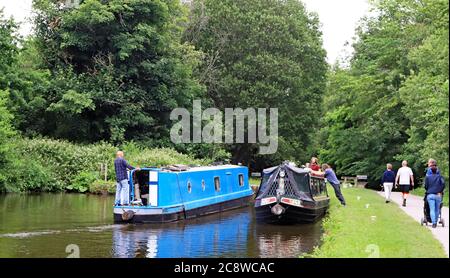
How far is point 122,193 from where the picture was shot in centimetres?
2003

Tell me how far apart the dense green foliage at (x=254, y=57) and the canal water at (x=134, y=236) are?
21809 millimetres

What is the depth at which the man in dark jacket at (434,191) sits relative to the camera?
14.9 metres

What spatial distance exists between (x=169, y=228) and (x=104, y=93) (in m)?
18.7

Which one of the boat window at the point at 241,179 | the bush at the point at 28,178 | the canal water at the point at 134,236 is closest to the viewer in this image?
the canal water at the point at 134,236

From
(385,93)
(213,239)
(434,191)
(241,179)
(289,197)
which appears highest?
(385,93)

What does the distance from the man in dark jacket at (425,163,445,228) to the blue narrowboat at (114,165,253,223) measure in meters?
8.73

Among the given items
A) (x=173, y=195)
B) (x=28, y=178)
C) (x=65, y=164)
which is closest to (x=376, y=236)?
(x=173, y=195)

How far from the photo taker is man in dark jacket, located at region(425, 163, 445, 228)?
14875mm

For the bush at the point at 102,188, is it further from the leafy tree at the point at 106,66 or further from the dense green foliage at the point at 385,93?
the dense green foliage at the point at 385,93

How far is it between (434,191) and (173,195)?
30.3ft

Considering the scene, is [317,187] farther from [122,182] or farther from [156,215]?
[122,182]

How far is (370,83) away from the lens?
35562 millimetres

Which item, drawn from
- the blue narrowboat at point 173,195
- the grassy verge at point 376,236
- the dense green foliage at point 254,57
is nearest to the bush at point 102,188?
the blue narrowboat at point 173,195
